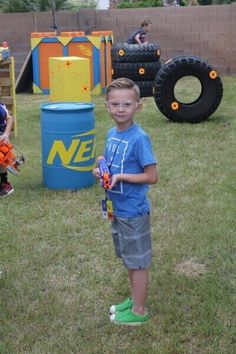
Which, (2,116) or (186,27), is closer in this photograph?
(2,116)

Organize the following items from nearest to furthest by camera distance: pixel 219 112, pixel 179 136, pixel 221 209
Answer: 1. pixel 221 209
2. pixel 179 136
3. pixel 219 112

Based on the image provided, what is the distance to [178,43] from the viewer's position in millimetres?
15727

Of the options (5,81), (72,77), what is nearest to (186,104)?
(72,77)

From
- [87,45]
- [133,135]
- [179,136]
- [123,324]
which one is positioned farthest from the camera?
[87,45]

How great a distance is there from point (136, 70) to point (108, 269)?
8.48 meters

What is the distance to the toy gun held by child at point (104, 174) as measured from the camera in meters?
3.23

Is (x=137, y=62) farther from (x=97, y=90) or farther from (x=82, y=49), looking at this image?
(x=82, y=49)

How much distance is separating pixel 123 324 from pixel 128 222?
61 cm

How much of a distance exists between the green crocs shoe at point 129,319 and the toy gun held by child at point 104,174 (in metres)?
0.79

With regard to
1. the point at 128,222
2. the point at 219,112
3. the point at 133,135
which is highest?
the point at 133,135

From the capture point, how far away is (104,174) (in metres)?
3.25

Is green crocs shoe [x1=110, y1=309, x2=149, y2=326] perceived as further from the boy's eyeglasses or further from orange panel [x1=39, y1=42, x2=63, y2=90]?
orange panel [x1=39, y1=42, x2=63, y2=90]

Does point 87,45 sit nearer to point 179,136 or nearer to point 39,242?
point 179,136

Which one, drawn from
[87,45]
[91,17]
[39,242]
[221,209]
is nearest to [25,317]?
[39,242]
